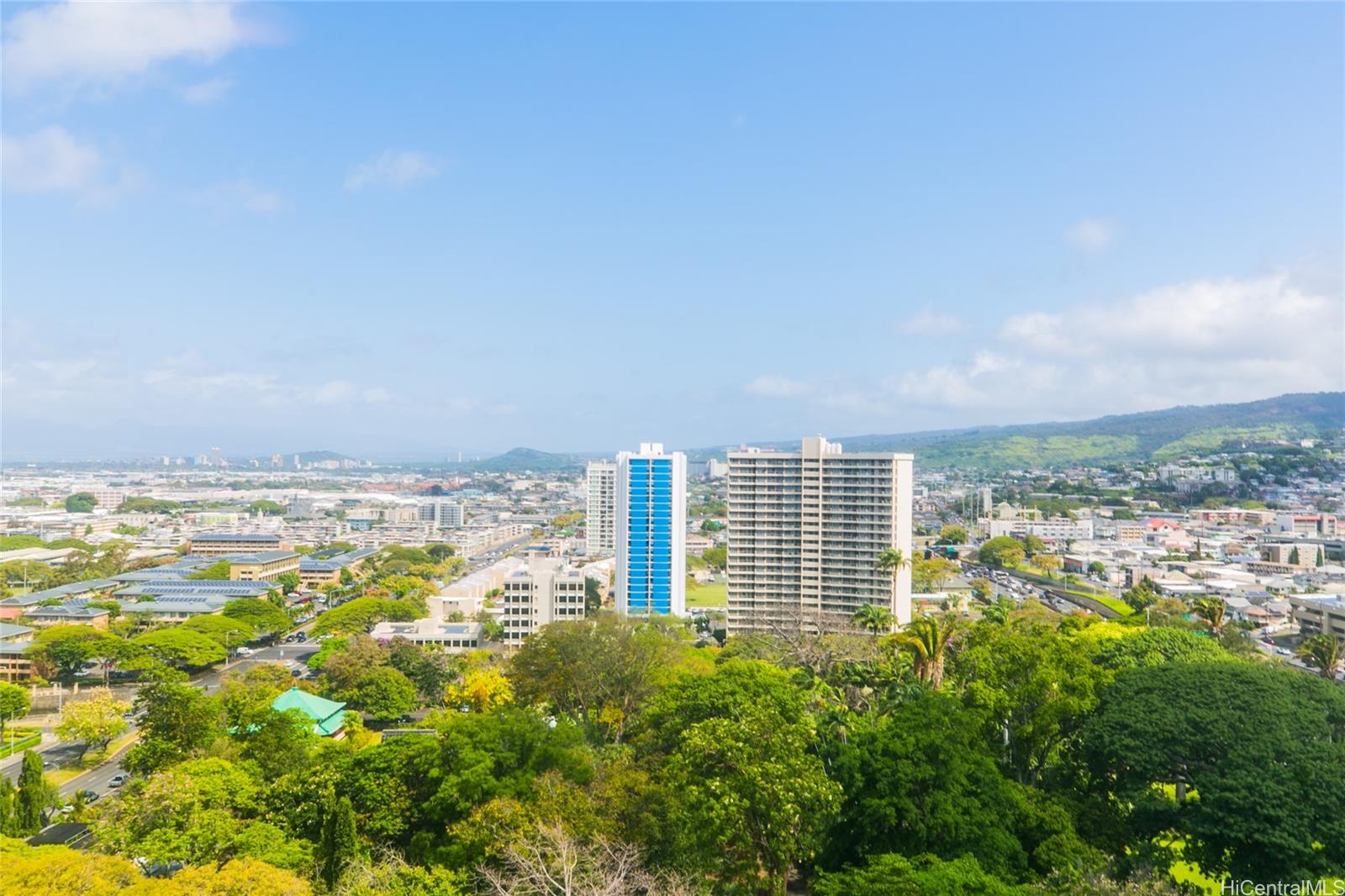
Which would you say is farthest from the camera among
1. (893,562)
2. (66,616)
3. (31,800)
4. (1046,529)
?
(1046,529)

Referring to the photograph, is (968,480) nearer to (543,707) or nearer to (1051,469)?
(1051,469)

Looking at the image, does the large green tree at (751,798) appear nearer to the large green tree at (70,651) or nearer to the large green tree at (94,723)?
the large green tree at (94,723)

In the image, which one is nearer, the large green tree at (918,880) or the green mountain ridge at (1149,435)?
the large green tree at (918,880)

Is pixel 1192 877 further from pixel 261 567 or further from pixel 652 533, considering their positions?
pixel 261 567

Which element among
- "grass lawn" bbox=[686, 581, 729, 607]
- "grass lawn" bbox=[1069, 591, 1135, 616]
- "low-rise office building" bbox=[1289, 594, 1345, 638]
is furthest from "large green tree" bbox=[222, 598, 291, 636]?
"low-rise office building" bbox=[1289, 594, 1345, 638]

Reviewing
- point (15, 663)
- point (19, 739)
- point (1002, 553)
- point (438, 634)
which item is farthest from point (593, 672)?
point (1002, 553)
